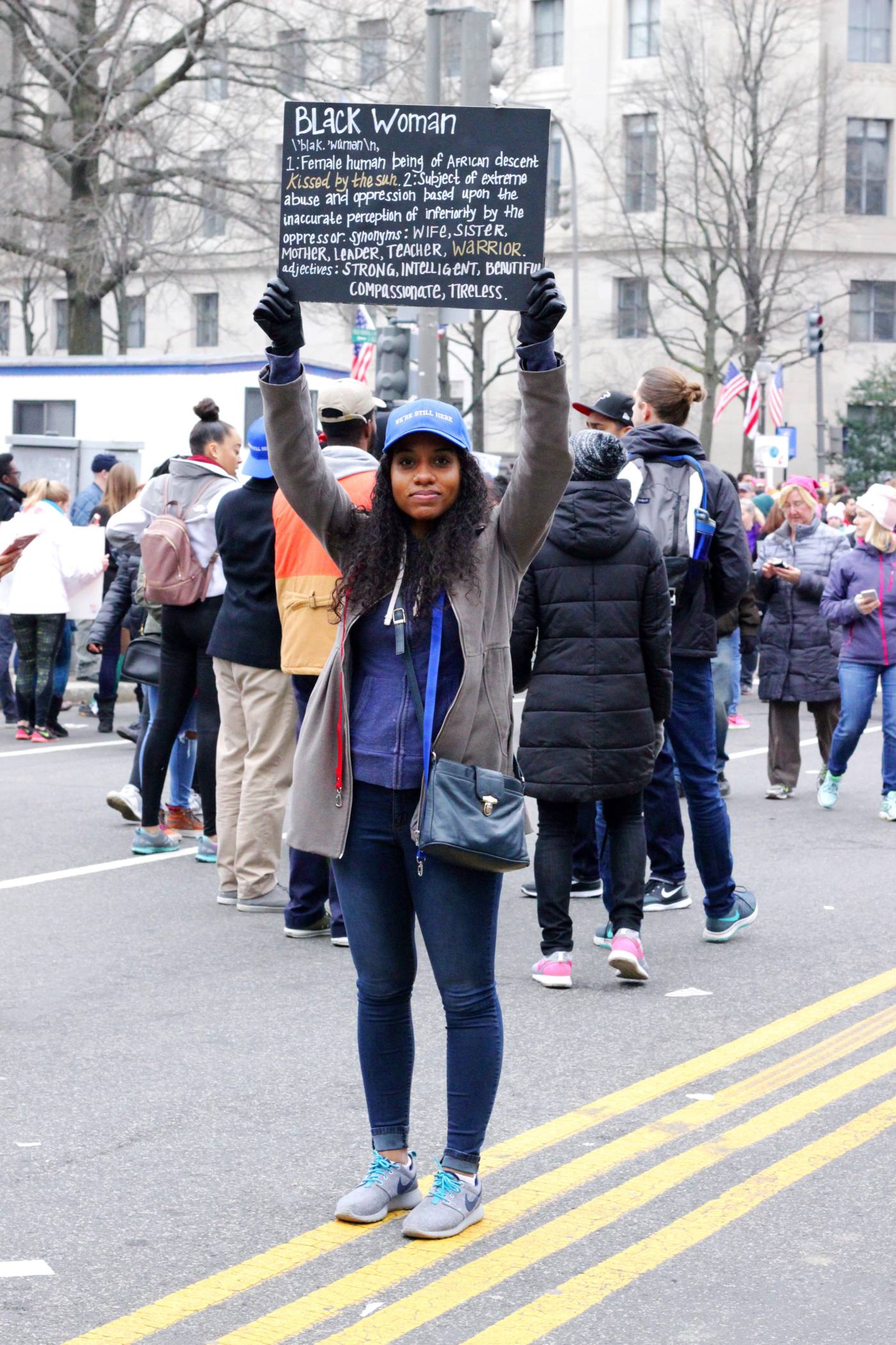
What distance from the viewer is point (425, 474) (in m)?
4.14

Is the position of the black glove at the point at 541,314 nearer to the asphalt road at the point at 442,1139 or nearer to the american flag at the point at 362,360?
the asphalt road at the point at 442,1139

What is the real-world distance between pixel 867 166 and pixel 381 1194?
5136cm

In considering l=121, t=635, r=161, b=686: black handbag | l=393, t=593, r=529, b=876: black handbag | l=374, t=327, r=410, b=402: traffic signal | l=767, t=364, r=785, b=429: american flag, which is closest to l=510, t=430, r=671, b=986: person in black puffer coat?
l=393, t=593, r=529, b=876: black handbag

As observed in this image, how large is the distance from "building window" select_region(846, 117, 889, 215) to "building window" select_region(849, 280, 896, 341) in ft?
6.90

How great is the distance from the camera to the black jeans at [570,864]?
6.57 metres

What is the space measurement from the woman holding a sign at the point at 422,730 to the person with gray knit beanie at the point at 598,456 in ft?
7.21

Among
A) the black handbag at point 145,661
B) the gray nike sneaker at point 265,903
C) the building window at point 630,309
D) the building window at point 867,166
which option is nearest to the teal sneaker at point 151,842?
the black handbag at point 145,661

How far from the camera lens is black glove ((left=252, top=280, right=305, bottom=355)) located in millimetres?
4031

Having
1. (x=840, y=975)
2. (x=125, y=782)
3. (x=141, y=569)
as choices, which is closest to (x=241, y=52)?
(x=125, y=782)

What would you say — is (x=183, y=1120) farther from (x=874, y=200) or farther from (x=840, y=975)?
(x=874, y=200)

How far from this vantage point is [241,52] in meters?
32.2

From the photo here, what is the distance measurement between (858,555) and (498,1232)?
7.20 metres

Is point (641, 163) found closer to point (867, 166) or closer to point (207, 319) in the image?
point (867, 166)

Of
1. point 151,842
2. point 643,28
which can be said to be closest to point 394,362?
point 151,842
